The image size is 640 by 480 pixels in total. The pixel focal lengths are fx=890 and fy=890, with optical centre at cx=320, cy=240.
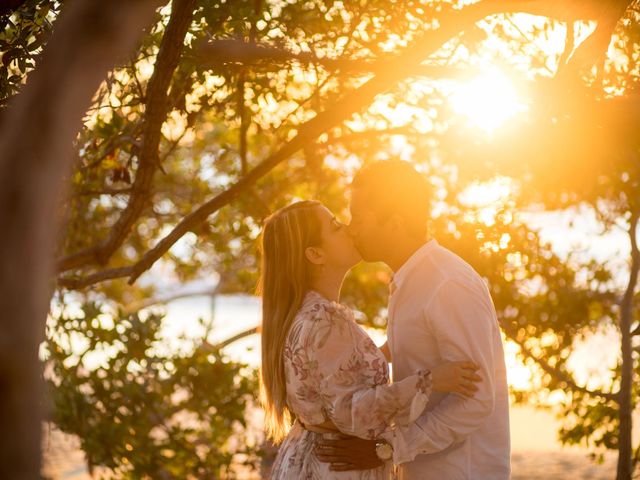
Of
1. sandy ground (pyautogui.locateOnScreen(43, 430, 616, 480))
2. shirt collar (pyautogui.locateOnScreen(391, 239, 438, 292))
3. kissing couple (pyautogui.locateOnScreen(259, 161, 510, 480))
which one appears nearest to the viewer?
kissing couple (pyautogui.locateOnScreen(259, 161, 510, 480))

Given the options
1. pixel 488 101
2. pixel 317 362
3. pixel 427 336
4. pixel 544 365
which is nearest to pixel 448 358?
pixel 427 336

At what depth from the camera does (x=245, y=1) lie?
5422mm

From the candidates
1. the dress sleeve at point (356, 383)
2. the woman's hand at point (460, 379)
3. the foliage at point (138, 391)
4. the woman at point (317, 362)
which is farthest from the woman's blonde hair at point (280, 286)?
the foliage at point (138, 391)

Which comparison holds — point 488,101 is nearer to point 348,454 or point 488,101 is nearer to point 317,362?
point 317,362

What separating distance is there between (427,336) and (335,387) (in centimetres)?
43

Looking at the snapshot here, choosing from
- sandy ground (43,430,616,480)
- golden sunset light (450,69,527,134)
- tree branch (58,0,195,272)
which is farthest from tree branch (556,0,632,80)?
sandy ground (43,430,616,480)

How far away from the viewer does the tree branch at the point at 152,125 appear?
418 centimetres

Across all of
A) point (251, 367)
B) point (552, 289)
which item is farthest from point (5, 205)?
point (251, 367)

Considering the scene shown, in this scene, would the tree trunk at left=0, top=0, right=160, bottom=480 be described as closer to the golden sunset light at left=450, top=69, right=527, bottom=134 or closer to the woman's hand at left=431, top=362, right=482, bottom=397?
the woman's hand at left=431, top=362, right=482, bottom=397

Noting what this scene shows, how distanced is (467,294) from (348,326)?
58 cm

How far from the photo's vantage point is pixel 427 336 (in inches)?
141

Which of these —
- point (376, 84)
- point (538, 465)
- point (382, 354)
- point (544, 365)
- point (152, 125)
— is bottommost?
point (538, 465)

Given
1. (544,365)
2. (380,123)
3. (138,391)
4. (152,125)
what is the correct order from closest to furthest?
(152,125) → (544,365) → (380,123) → (138,391)

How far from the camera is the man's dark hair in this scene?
12.3 feet
